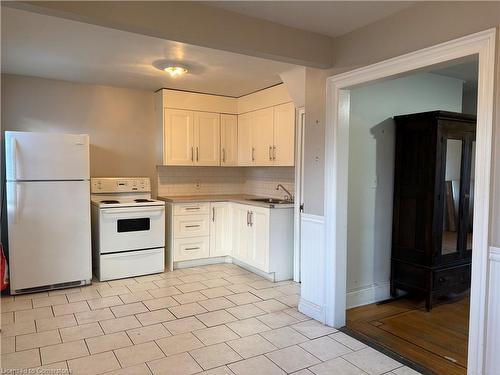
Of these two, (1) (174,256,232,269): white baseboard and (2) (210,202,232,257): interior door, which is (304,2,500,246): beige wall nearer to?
(2) (210,202,232,257): interior door

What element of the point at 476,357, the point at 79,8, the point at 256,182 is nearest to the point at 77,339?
the point at 79,8

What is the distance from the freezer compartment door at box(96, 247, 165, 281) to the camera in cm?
416

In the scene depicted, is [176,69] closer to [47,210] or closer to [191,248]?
[47,210]

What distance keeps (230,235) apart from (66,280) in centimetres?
201

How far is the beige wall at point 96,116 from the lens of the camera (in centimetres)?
421

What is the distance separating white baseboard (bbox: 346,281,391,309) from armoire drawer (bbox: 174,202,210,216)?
214 cm

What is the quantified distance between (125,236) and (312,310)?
2.29 metres

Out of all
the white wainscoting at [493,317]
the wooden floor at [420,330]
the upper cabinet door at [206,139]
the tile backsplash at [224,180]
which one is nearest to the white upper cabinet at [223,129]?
the upper cabinet door at [206,139]

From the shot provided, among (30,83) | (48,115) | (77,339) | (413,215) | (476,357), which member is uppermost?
(30,83)

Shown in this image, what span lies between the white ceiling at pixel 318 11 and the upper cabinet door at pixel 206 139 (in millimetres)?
2558

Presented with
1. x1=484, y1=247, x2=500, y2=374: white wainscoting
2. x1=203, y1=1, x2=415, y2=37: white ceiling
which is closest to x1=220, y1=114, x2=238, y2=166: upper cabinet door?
x1=203, y1=1, x2=415, y2=37: white ceiling

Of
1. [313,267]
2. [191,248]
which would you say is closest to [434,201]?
[313,267]

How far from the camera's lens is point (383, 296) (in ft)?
12.0

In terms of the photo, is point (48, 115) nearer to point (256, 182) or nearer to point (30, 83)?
point (30, 83)
